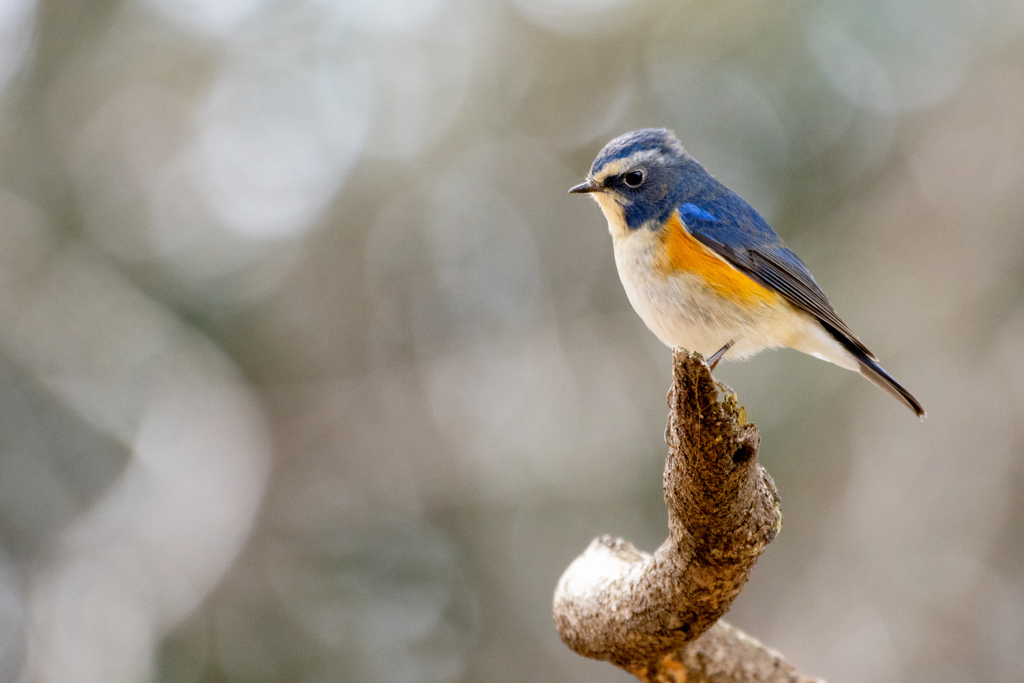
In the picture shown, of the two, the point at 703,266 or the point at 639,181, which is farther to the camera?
the point at 639,181

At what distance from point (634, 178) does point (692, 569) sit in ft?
6.40

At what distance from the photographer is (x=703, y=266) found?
135 inches

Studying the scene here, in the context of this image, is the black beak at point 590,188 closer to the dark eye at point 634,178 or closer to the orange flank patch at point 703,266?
the dark eye at point 634,178

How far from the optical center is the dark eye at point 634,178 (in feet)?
12.4

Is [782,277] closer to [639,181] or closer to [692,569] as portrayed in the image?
[639,181]

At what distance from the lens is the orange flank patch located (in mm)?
3428

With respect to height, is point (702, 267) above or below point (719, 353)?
above

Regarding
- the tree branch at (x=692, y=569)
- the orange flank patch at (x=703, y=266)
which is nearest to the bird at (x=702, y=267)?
the orange flank patch at (x=703, y=266)

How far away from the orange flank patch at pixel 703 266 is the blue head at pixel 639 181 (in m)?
0.20

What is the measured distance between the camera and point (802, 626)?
6.97m

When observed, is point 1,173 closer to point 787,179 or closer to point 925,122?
point 787,179

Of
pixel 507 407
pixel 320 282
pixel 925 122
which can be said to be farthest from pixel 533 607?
pixel 925 122

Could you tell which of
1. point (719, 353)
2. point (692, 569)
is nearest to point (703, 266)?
point (719, 353)

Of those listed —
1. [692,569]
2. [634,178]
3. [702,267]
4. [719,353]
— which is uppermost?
[634,178]
